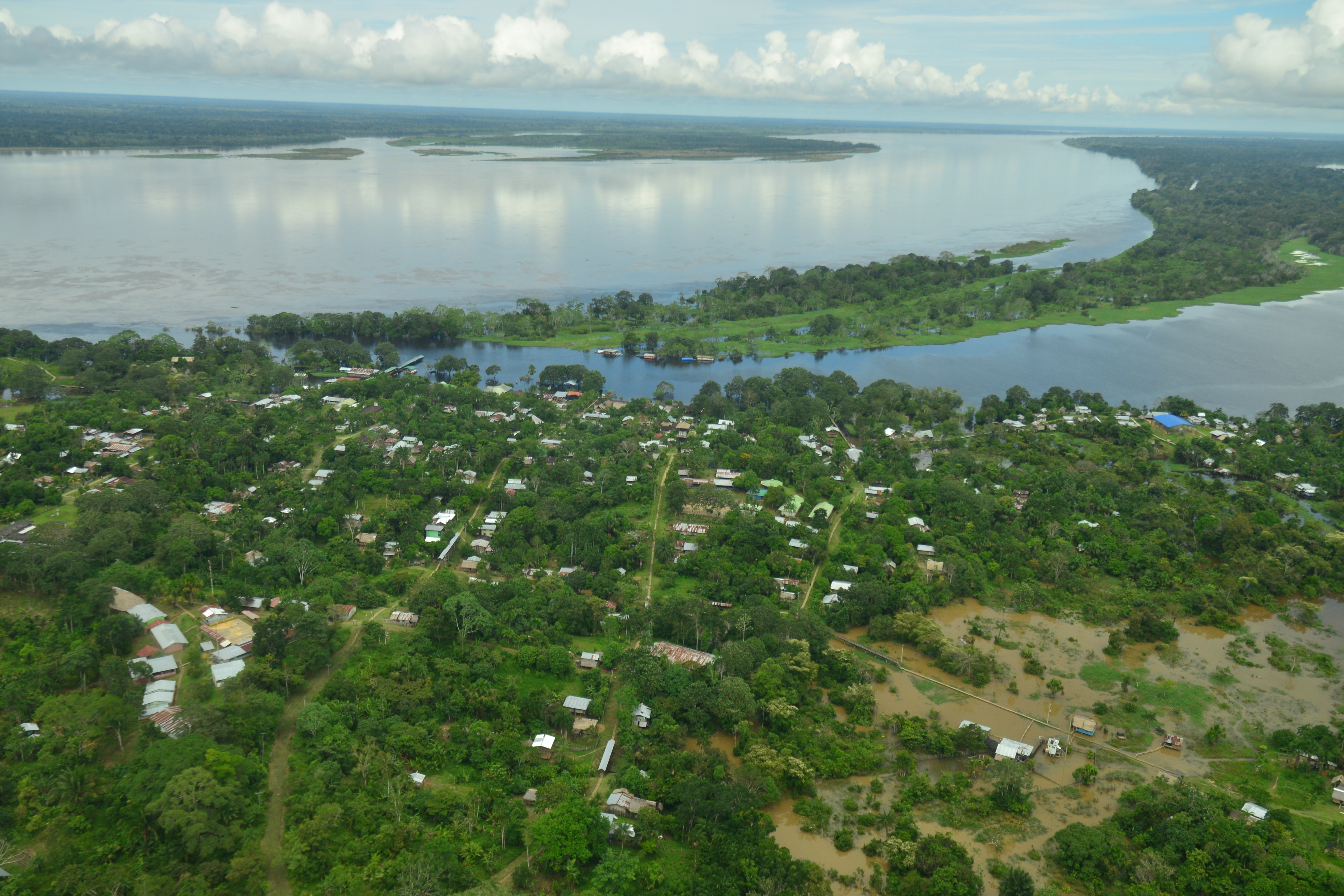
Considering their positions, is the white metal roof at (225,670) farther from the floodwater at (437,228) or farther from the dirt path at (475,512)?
the floodwater at (437,228)

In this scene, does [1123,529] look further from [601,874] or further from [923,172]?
[923,172]

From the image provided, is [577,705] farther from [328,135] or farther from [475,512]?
[328,135]

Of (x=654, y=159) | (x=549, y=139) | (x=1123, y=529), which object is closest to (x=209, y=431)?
(x=1123, y=529)

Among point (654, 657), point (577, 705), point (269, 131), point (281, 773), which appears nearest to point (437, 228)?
point (654, 657)

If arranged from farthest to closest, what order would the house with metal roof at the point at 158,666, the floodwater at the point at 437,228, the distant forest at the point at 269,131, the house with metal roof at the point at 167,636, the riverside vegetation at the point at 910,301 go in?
the distant forest at the point at 269,131
the floodwater at the point at 437,228
the riverside vegetation at the point at 910,301
the house with metal roof at the point at 167,636
the house with metal roof at the point at 158,666

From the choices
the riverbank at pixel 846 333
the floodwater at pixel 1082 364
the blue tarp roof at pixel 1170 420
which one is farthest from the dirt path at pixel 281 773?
the blue tarp roof at pixel 1170 420

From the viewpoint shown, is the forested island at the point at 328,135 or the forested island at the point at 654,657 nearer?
the forested island at the point at 654,657
